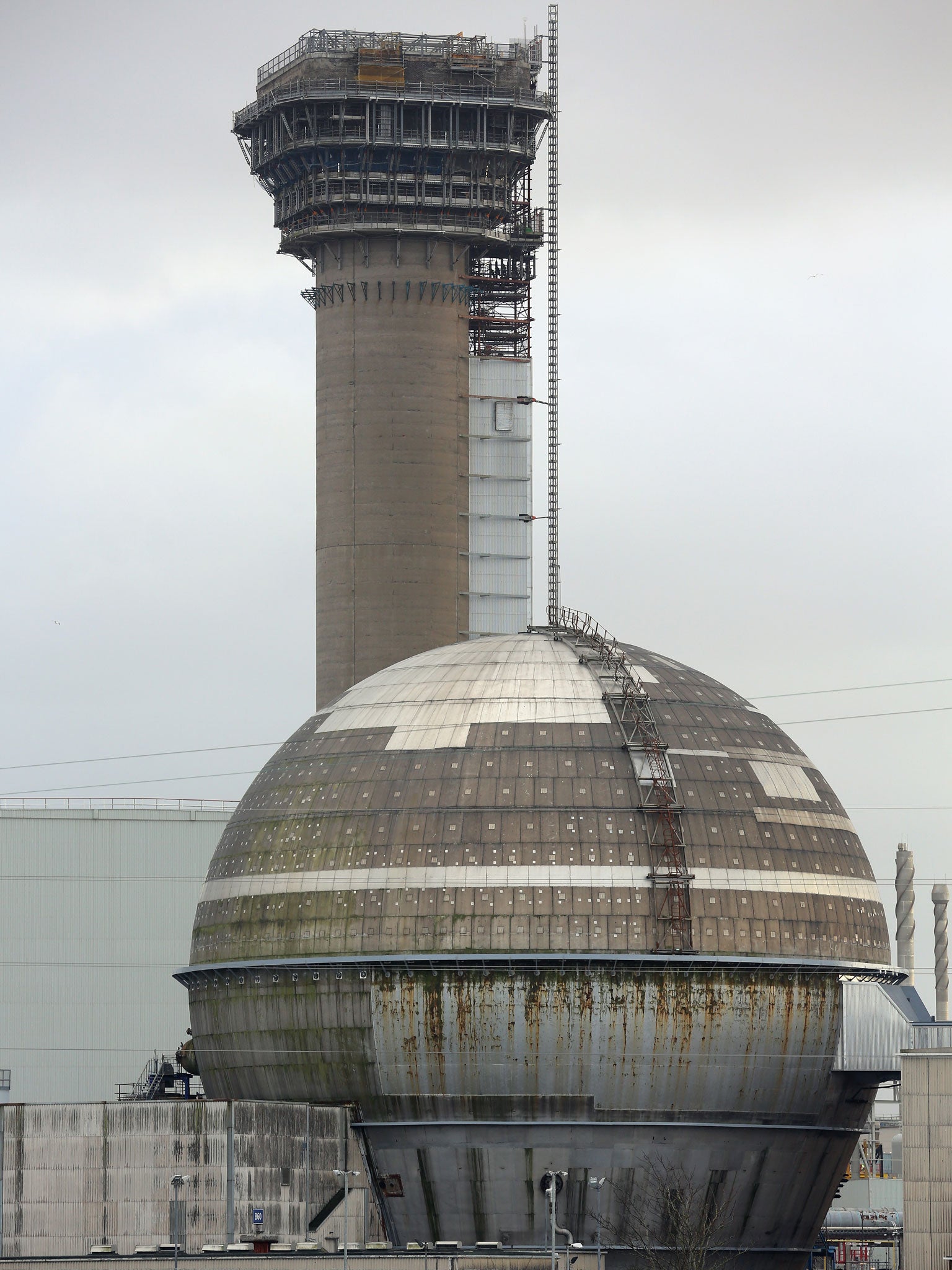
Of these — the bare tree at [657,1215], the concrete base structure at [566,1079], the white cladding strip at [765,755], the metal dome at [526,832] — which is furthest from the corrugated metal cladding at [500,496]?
the bare tree at [657,1215]

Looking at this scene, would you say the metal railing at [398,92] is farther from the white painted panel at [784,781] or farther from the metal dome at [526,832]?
the white painted panel at [784,781]

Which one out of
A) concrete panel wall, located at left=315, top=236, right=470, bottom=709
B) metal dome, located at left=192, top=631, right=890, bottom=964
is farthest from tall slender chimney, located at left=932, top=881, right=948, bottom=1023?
metal dome, located at left=192, top=631, right=890, bottom=964

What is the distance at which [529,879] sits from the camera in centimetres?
8262

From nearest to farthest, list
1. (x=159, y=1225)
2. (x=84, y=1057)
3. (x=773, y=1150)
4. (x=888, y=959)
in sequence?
(x=159, y=1225) < (x=773, y=1150) < (x=888, y=959) < (x=84, y=1057)

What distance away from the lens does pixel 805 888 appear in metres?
85.6

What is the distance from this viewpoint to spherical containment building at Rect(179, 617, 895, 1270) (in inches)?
3201

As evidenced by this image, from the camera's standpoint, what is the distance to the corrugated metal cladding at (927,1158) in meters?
78.1

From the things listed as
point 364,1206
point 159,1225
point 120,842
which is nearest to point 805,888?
point 364,1206

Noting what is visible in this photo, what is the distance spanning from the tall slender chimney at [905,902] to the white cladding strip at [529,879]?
69500 millimetres

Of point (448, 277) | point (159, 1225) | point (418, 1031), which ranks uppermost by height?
point (448, 277)

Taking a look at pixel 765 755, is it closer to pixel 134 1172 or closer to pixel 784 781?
pixel 784 781

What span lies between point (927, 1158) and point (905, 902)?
255 feet

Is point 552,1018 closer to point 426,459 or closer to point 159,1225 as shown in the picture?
point 159,1225

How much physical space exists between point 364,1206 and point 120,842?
53.2 m
